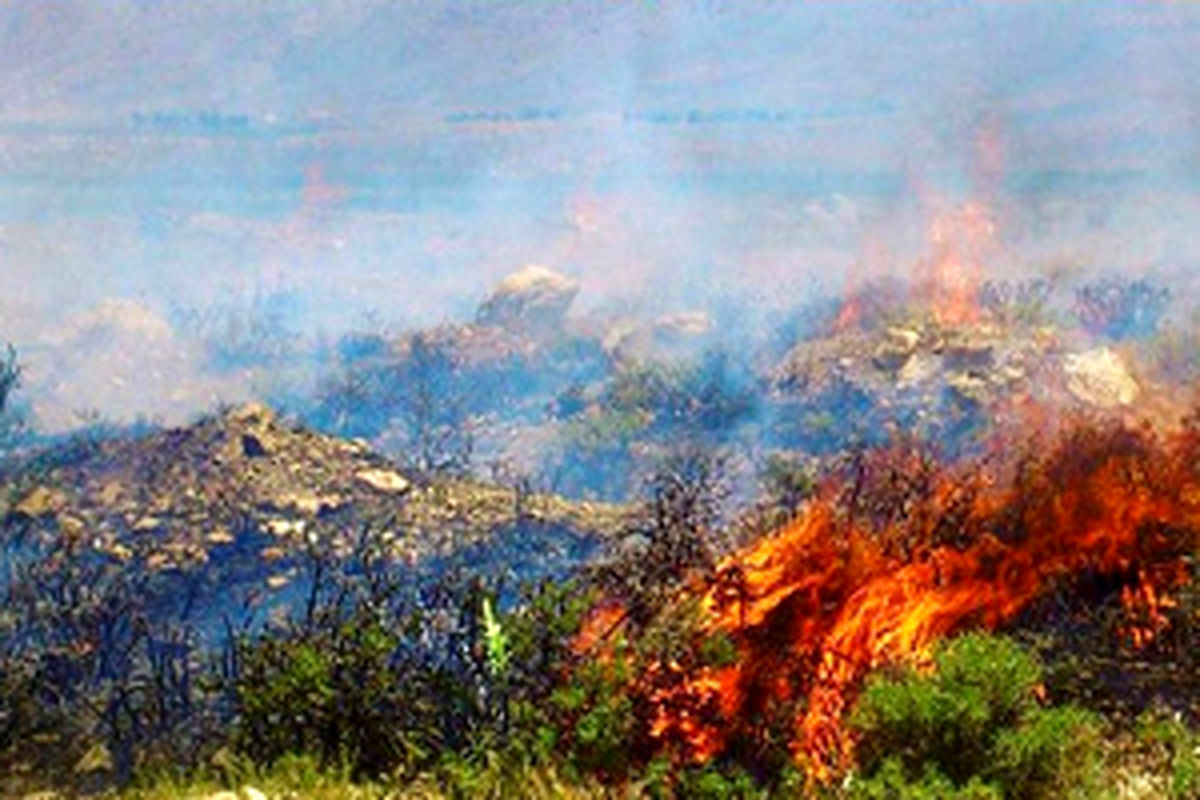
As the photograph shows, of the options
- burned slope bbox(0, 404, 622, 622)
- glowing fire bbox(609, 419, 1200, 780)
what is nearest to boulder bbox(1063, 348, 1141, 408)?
burned slope bbox(0, 404, 622, 622)

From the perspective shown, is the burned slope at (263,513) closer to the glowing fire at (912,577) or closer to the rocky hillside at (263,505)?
the rocky hillside at (263,505)

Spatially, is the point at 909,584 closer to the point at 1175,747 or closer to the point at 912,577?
the point at 912,577

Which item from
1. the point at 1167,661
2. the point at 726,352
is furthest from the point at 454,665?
the point at 726,352

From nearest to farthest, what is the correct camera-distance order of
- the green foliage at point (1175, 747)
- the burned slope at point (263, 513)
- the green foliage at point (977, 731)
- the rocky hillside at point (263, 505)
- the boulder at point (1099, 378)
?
the green foliage at point (977, 731)
the green foliage at point (1175, 747)
the burned slope at point (263, 513)
the rocky hillside at point (263, 505)
the boulder at point (1099, 378)

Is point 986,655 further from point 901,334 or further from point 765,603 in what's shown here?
point 901,334

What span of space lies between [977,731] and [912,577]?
262 inches

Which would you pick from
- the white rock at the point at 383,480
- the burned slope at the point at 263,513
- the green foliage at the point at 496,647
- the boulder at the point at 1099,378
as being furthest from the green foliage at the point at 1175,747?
the boulder at the point at 1099,378

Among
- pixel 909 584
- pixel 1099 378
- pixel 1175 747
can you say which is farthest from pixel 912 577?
pixel 1099 378

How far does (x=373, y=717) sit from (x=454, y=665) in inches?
68.4

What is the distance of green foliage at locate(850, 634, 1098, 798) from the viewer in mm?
13297

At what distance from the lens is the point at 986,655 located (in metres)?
14.1

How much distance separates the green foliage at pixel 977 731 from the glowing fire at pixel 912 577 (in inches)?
64.0

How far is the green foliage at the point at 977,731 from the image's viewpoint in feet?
43.6

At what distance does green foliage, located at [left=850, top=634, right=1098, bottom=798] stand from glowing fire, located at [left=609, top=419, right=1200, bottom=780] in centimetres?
163
